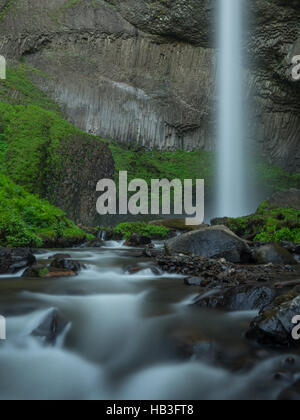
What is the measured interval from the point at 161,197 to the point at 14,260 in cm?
1725

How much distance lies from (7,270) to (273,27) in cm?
2790

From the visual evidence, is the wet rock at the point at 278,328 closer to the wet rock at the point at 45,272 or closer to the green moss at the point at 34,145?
the wet rock at the point at 45,272

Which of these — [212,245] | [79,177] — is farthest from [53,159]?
[212,245]

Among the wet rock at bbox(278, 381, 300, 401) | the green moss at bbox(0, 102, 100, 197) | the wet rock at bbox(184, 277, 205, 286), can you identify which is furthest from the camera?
the green moss at bbox(0, 102, 100, 197)

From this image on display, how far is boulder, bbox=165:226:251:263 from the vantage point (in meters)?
6.73

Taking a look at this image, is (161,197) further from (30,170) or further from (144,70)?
(144,70)

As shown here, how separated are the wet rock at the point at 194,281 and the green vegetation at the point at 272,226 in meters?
6.40

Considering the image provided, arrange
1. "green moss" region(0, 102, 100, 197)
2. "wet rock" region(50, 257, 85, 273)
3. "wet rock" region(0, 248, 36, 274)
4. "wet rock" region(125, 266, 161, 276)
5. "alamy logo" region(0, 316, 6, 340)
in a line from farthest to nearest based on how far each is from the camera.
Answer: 1. "green moss" region(0, 102, 100, 197)
2. "wet rock" region(125, 266, 161, 276)
3. "wet rock" region(50, 257, 85, 273)
4. "wet rock" region(0, 248, 36, 274)
5. "alamy logo" region(0, 316, 6, 340)

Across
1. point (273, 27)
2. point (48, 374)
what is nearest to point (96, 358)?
point (48, 374)

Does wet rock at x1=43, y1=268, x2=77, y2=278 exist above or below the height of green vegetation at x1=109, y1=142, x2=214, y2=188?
below

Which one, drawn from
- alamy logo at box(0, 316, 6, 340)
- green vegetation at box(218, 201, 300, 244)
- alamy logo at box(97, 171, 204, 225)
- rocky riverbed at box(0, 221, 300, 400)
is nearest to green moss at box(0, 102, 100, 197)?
alamy logo at box(97, 171, 204, 225)

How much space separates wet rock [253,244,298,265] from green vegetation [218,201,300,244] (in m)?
A: 3.78

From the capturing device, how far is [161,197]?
2214cm

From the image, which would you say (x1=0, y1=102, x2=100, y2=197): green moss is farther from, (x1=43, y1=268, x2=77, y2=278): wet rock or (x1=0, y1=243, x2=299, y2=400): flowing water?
(x1=0, y1=243, x2=299, y2=400): flowing water
